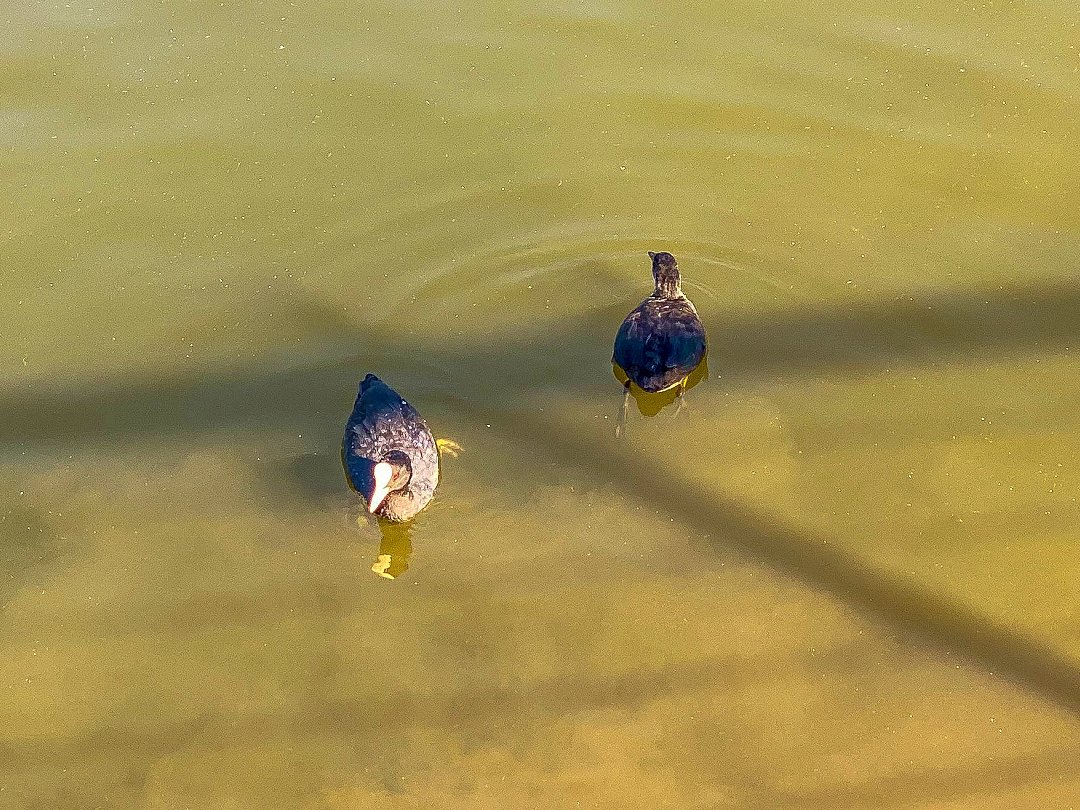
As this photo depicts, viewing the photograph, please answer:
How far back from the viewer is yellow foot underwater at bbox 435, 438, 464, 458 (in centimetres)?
488

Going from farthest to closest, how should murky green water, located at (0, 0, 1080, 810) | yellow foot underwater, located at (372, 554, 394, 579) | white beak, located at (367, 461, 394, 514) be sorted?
yellow foot underwater, located at (372, 554, 394, 579) → white beak, located at (367, 461, 394, 514) → murky green water, located at (0, 0, 1080, 810)

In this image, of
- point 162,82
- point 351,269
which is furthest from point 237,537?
point 162,82

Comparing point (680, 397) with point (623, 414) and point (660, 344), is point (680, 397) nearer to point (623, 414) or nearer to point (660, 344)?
point (623, 414)

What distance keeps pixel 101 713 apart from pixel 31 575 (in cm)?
74

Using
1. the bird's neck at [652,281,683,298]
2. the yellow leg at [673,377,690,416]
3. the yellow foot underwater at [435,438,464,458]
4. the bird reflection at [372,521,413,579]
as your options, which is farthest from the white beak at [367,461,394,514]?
the bird's neck at [652,281,683,298]

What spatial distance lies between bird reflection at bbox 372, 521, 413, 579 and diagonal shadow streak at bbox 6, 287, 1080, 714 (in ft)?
1.93

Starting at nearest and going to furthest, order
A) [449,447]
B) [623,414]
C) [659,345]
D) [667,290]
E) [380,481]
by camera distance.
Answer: [380,481], [659,345], [449,447], [623,414], [667,290]

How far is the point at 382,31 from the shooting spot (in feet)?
22.3

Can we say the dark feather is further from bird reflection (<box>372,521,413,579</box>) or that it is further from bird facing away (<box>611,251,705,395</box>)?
bird reflection (<box>372,521,413,579</box>)

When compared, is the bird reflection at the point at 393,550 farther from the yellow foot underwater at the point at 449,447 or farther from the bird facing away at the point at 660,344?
the bird facing away at the point at 660,344

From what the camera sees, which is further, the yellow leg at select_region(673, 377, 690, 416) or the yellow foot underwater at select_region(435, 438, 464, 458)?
the yellow leg at select_region(673, 377, 690, 416)

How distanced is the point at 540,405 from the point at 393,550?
0.98 metres

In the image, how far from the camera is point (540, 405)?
5043 mm

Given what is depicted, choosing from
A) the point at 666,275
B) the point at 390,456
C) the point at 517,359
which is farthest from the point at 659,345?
the point at 390,456
